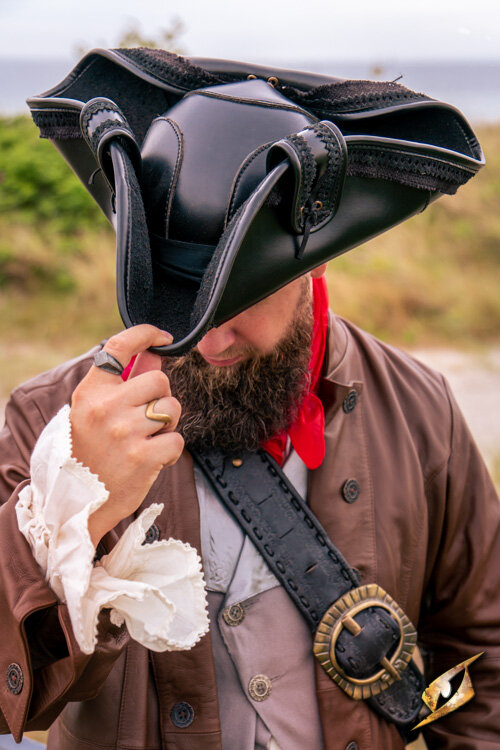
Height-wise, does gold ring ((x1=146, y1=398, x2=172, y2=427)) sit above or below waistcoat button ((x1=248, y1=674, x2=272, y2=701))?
above

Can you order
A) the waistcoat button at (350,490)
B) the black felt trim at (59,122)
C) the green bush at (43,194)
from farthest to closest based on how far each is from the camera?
the green bush at (43,194)
the waistcoat button at (350,490)
the black felt trim at (59,122)

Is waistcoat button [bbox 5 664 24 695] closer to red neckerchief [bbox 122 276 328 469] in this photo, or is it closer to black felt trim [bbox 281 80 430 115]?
red neckerchief [bbox 122 276 328 469]

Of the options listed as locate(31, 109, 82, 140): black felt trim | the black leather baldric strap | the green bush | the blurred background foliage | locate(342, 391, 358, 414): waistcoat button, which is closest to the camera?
locate(31, 109, 82, 140): black felt trim

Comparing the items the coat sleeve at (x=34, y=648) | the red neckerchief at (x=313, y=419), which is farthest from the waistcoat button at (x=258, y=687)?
the red neckerchief at (x=313, y=419)

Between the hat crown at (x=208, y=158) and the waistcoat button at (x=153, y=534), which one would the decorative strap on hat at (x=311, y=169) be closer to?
the hat crown at (x=208, y=158)

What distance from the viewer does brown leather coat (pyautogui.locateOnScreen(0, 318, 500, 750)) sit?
64.6 inches

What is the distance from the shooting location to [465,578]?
219 centimetres

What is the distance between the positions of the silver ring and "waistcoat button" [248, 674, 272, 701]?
0.93m

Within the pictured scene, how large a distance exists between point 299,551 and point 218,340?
60 centimetres

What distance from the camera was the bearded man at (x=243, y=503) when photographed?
1507 mm

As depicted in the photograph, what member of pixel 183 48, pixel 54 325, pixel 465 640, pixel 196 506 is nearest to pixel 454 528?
pixel 465 640

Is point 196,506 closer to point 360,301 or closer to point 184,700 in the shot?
point 184,700

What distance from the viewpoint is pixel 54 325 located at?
8656mm

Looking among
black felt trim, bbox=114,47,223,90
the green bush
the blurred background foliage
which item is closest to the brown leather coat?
black felt trim, bbox=114,47,223,90
